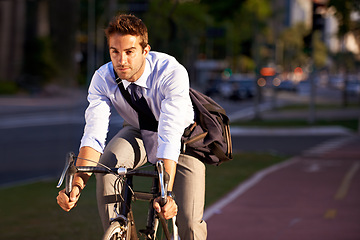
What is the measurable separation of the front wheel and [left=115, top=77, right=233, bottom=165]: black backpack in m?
0.59

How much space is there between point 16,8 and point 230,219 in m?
45.1

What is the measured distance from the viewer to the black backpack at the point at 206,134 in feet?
13.3

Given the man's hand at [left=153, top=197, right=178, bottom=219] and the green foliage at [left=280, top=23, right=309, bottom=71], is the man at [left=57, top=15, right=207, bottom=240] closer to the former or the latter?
the man's hand at [left=153, top=197, right=178, bottom=219]

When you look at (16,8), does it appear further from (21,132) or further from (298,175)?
(298,175)

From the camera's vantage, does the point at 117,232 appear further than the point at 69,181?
Yes

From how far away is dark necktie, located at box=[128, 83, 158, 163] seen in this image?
3.86 m

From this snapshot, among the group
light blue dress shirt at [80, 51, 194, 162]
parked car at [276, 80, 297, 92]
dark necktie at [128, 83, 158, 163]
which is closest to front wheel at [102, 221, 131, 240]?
light blue dress shirt at [80, 51, 194, 162]

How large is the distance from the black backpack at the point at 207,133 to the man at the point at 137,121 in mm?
77

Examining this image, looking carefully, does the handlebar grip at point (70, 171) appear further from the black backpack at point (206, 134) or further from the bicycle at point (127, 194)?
the black backpack at point (206, 134)

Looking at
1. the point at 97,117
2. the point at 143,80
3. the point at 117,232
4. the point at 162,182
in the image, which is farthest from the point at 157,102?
the point at 117,232

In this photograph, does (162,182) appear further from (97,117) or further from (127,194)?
(97,117)

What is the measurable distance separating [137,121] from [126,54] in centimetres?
53

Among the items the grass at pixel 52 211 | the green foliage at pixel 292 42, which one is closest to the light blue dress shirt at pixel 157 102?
the grass at pixel 52 211

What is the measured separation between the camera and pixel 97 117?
12.5 feet
